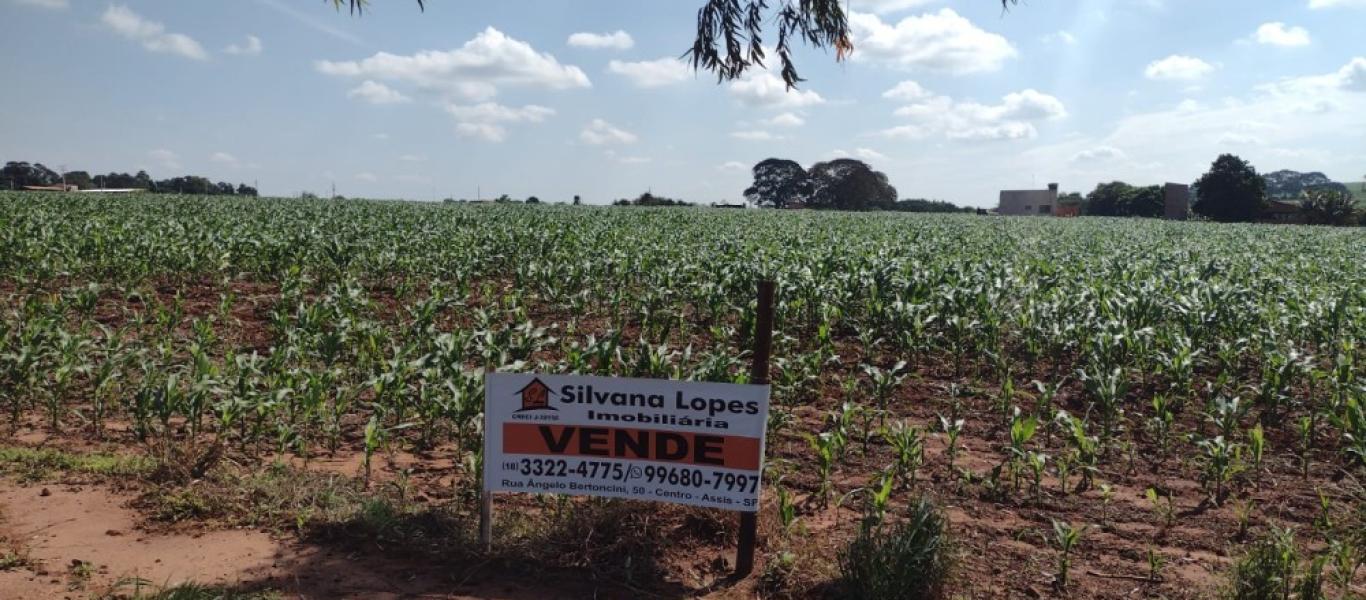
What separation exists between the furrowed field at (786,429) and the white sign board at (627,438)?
432mm

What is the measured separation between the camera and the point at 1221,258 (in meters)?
19.0

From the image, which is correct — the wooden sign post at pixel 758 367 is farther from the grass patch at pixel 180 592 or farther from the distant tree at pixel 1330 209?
the distant tree at pixel 1330 209

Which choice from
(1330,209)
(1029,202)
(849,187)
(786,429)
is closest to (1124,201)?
(1029,202)

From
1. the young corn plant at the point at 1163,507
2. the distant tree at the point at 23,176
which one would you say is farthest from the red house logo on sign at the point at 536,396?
the distant tree at the point at 23,176

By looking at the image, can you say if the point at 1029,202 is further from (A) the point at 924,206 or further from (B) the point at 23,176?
(B) the point at 23,176

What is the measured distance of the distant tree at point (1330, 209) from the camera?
69.8 metres

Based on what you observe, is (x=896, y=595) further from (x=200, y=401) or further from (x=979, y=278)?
(x=979, y=278)

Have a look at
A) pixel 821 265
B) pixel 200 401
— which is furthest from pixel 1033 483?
pixel 821 265

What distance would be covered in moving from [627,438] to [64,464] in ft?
11.8

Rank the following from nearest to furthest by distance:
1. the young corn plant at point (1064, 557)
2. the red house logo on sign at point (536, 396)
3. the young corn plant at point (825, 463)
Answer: the red house logo on sign at point (536, 396)
the young corn plant at point (1064, 557)
the young corn plant at point (825, 463)

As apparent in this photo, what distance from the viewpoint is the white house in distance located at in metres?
96.3

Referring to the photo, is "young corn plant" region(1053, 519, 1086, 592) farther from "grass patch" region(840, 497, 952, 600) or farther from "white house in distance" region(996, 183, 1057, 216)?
"white house in distance" region(996, 183, 1057, 216)

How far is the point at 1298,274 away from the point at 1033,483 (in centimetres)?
1498

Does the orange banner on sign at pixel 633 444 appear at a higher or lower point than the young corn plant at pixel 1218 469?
higher
